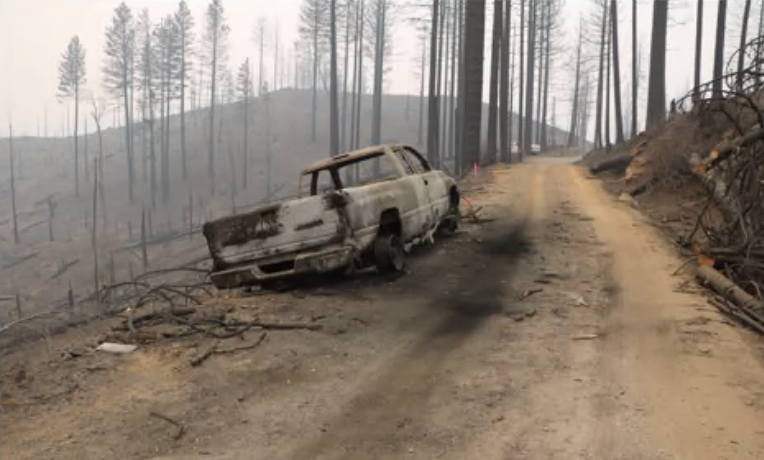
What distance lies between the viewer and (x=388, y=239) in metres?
8.79

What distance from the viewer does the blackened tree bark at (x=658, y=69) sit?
25.0 m

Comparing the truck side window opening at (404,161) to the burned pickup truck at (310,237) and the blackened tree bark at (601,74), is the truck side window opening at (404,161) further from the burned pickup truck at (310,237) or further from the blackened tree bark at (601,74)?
the blackened tree bark at (601,74)

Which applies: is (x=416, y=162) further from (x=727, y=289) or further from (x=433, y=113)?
(x=433, y=113)

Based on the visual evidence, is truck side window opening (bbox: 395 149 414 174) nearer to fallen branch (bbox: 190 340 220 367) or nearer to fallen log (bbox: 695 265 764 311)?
fallen log (bbox: 695 265 764 311)

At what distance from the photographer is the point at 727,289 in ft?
24.7

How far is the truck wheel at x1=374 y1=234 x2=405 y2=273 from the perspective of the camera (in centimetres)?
869

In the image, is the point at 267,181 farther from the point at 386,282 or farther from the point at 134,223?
the point at 386,282

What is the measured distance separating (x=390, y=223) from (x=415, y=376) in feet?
12.4

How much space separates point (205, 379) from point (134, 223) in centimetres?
6198

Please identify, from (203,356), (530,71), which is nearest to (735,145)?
(203,356)

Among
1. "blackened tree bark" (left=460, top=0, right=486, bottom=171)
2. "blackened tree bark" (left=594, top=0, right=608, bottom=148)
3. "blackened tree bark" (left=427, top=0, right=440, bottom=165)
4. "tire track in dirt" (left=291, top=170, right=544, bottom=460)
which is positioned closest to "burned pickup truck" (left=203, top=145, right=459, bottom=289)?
"tire track in dirt" (left=291, top=170, right=544, bottom=460)

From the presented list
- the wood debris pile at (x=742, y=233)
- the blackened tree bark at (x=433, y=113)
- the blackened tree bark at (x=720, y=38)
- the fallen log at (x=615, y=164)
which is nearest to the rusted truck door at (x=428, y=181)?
the wood debris pile at (x=742, y=233)

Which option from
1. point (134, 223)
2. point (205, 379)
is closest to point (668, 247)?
point (205, 379)

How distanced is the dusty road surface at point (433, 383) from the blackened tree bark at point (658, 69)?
18491 mm
